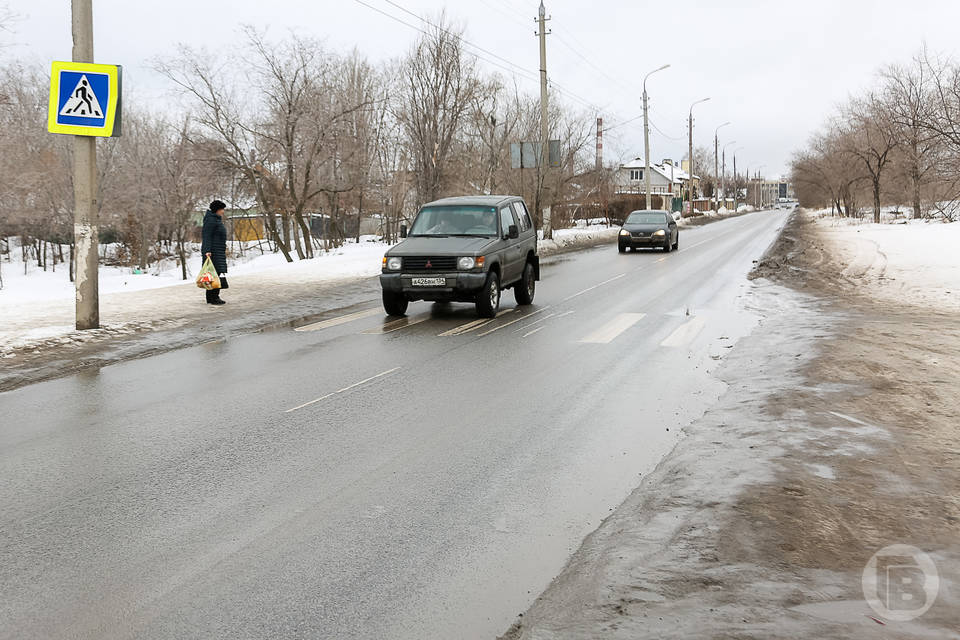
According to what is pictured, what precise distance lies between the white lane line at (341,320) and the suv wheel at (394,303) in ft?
1.50

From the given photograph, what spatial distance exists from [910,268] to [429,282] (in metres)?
12.6

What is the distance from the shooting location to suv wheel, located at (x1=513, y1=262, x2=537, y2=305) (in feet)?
49.5

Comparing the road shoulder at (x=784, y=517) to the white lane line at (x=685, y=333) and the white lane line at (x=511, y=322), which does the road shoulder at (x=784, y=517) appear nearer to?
the white lane line at (x=685, y=333)

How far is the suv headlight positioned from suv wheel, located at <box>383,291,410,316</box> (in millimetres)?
1312

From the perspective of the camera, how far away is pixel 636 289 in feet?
57.6

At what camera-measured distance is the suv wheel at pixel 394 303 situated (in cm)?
1362

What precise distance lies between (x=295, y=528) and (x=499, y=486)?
Answer: 1.34 m

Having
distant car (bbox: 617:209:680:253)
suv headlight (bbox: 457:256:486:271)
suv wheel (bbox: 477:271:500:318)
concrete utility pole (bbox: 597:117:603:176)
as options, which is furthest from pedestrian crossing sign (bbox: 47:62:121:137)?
concrete utility pole (bbox: 597:117:603:176)

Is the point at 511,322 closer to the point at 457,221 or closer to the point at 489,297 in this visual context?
the point at 489,297

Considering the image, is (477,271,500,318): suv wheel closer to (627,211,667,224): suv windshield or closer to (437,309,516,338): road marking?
(437,309,516,338): road marking

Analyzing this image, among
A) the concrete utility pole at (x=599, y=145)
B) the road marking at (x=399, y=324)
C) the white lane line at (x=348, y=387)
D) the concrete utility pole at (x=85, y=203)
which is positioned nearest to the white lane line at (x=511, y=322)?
the road marking at (x=399, y=324)

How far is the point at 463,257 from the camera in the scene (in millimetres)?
12945

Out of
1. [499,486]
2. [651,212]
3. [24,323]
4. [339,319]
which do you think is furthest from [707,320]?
[651,212]

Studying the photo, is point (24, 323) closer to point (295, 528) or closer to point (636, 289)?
point (295, 528)
